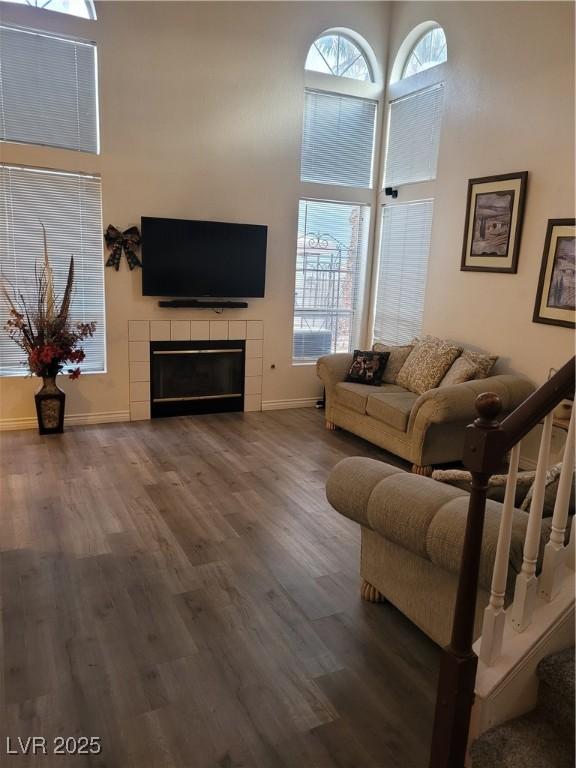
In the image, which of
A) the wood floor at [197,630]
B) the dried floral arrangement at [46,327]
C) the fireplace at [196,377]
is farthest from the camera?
the fireplace at [196,377]

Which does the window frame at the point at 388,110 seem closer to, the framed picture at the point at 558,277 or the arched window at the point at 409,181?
the arched window at the point at 409,181

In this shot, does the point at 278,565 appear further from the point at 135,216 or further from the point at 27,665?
the point at 135,216

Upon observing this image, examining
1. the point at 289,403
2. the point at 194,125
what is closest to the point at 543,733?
the point at 289,403

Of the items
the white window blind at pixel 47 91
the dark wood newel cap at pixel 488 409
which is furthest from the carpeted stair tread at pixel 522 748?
the white window blind at pixel 47 91

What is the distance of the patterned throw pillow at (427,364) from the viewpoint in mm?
4688

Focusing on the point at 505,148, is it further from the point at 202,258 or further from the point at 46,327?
the point at 46,327

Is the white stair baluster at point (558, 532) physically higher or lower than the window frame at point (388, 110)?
lower

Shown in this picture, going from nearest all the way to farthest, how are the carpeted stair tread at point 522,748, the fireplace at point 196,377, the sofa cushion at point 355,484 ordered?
1. the carpeted stair tread at point 522,748
2. the sofa cushion at point 355,484
3. the fireplace at point 196,377

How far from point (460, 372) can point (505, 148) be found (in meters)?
1.85

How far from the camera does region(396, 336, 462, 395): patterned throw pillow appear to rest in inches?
185

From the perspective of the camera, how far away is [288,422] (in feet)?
18.4

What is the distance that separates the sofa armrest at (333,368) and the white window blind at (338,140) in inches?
77.9

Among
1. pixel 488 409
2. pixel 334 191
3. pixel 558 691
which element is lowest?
pixel 558 691

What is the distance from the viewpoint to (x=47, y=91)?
4.65 m
